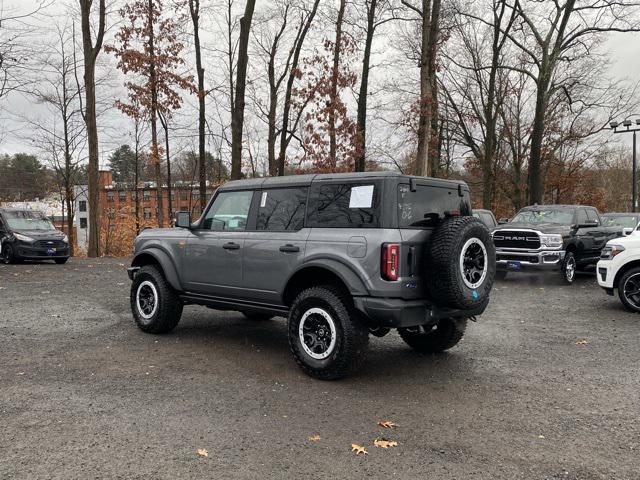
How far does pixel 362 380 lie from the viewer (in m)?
5.47

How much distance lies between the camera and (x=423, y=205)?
215 inches

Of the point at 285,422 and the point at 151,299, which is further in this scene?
the point at 151,299

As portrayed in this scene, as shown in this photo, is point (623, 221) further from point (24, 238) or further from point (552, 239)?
point (24, 238)

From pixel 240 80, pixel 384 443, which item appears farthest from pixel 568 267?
pixel 384 443

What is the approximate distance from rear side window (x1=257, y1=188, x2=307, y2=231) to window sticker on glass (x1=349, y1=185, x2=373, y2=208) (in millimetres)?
655

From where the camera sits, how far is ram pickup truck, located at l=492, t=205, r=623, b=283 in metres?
13.0

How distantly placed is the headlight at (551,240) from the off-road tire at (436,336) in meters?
7.58

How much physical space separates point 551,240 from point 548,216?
1.83m

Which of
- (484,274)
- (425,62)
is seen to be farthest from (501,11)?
(484,274)

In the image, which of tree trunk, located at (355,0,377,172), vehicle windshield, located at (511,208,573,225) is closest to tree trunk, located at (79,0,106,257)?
tree trunk, located at (355,0,377,172)

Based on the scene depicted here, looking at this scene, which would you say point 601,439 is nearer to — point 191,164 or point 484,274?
point 484,274

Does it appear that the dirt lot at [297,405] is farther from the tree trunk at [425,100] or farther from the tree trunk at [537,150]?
the tree trunk at [537,150]

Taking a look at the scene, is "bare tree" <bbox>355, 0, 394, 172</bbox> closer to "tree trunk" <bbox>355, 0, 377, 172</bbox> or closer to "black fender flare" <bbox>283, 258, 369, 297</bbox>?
"tree trunk" <bbox>355, 0, 377, 172</bbox>

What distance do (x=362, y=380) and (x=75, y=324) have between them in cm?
477
